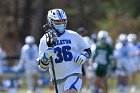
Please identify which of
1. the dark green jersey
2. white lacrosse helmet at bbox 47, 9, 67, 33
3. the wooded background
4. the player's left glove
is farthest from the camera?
the wooded background

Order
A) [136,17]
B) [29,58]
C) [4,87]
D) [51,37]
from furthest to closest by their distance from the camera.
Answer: [136,17] → [4,87] → [29,58] → [51,37]

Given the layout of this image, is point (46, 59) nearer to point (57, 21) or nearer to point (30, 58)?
point (57, 21)

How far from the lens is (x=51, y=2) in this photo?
51844 mm

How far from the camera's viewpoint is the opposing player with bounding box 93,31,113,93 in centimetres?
2034

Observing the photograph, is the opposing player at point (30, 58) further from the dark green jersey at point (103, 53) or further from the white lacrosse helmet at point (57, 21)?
the white lacrosse helmet at point (57, 21)

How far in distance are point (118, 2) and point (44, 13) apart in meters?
5.32

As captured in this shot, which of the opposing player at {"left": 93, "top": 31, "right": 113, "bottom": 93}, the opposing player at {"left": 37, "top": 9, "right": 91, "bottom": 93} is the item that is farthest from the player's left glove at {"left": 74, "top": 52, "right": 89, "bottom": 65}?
the opposing player at {"left": 93, "top": 31, "right": 113, "bottom": 93}

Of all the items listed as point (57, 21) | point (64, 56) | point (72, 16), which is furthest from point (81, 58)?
point (72, 16)

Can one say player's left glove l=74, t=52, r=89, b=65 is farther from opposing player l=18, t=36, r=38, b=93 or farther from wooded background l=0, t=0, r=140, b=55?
wooded background l=0, t=0, r=140, b=55

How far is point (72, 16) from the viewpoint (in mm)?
54938

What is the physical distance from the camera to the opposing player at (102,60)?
20.3 meters

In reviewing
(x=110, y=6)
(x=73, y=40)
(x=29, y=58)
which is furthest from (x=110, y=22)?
(x=73, y=40)

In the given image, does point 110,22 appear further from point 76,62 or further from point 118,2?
point 76,62

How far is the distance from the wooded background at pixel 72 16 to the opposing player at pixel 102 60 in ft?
93.1
